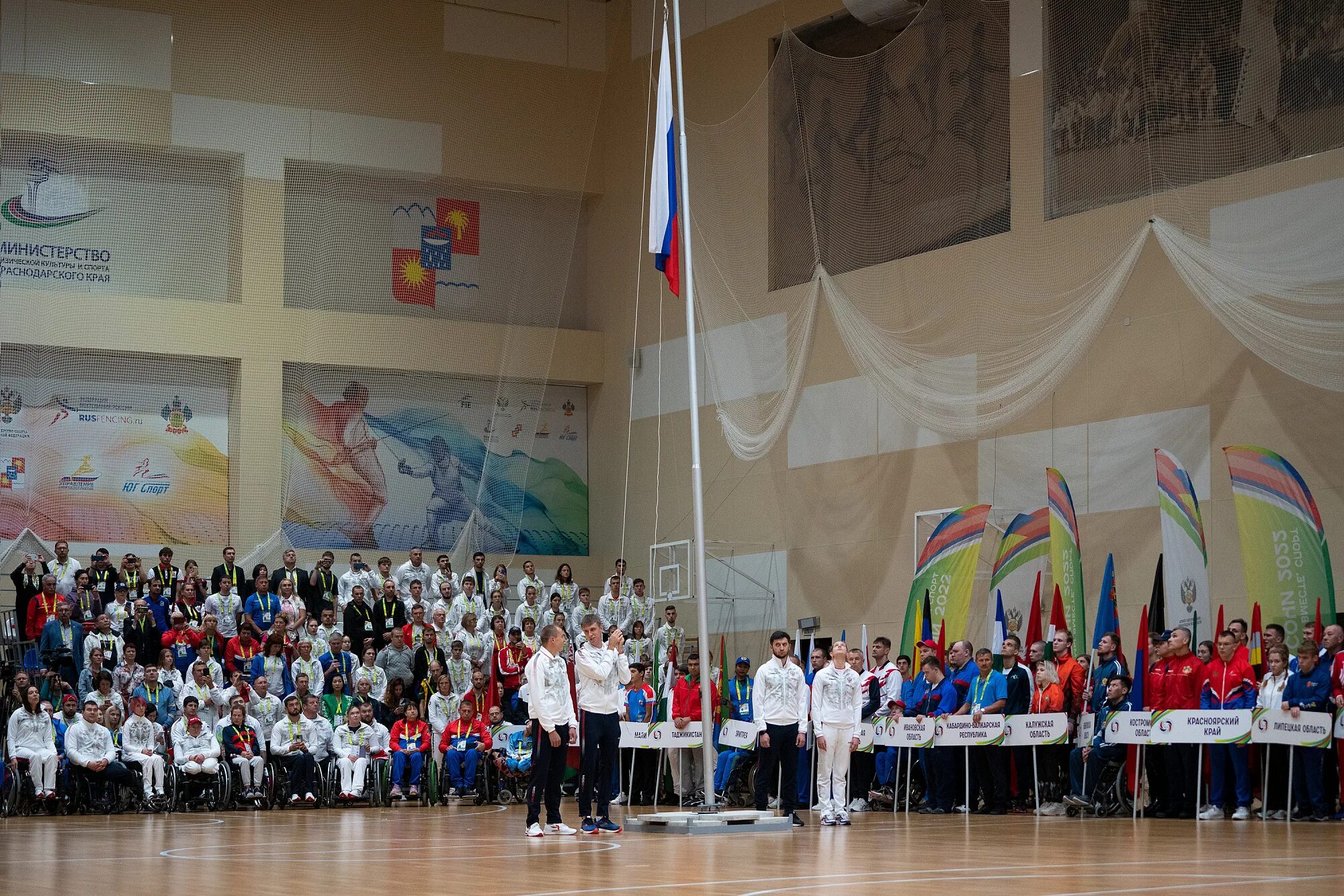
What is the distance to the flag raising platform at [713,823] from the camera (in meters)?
13.1

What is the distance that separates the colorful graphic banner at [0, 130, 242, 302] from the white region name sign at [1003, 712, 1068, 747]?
50.2ft

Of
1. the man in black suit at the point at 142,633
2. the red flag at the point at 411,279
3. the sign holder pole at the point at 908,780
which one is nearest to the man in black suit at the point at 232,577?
the man in black suit at the point at 142,633

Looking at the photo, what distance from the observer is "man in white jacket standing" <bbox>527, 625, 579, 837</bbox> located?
13.0 meters

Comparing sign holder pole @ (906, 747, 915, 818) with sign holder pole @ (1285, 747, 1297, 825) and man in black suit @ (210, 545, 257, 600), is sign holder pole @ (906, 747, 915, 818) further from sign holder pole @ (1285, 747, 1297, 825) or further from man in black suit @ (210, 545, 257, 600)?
man in black suit @ (210, 545, 257, 600)

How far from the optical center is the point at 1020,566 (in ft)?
65.6

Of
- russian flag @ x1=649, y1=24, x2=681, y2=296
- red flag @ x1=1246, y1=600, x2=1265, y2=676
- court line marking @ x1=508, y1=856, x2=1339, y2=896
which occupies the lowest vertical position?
court line marking @ x1=508, y1=856, x2=1339, y2=896

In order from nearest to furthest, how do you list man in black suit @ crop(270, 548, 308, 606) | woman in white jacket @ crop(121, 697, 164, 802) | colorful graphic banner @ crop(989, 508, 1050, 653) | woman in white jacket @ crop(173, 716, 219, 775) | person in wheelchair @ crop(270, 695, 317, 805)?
woman in white jacket @ crop(121, 697, 164, 802) → woman in white jacket @ crop(173, 716, 219, 775) → person in wheelchair @ crop(270, 695, 317, 805) → colorful graphic banner @ crop(989, 508, 1050, 653) → man in black suit @ crop(270, 548, 308, 606)

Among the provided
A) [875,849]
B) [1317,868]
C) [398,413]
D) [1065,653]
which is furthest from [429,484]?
[1317,868]

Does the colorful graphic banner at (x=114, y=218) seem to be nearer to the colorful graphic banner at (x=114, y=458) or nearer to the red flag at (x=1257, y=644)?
the colorful graphic banner at (x=114, y=458)

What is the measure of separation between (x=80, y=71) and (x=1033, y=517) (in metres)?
15.6

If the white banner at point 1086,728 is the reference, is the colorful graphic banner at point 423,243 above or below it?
above

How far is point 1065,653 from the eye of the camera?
1667cm

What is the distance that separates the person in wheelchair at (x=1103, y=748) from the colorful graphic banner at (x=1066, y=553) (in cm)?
239

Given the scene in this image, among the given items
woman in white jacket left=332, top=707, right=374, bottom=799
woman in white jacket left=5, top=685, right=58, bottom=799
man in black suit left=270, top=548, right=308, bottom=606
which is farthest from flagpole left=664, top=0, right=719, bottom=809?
man in black suit left=270, top=548, right=308, bottom=606
